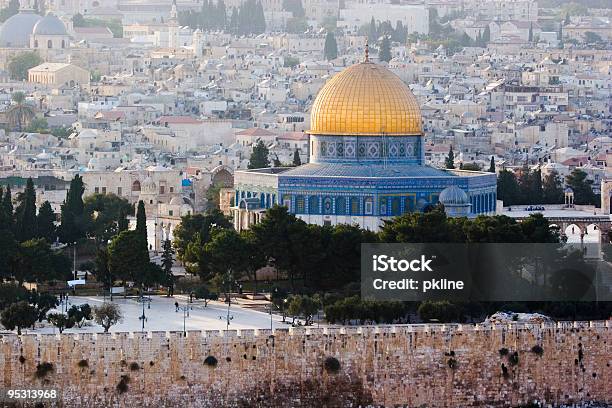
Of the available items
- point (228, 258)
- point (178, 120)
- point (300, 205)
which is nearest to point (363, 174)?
point (300, 205)

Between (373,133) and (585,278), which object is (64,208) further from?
(585,278)

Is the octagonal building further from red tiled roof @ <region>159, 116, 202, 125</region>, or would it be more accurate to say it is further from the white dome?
the white dome

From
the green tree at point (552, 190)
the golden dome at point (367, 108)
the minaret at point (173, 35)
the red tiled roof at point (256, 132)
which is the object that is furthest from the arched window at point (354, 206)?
the minaret at point (173, 35)

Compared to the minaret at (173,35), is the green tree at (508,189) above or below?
above

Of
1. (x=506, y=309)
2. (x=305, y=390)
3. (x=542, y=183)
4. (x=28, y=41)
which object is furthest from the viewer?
(x=28, y=41)

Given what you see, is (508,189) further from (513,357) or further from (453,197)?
(513,357)

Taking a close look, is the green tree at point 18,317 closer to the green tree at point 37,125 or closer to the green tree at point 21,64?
the green tree at point 37,125

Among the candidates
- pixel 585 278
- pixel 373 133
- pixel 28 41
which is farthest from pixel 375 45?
pixel 585 278
